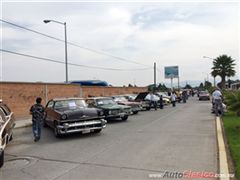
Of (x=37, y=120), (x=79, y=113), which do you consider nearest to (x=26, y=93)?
(x=37, y=120)

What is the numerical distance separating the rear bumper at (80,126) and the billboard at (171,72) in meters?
70.5

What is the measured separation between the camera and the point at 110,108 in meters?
18.3

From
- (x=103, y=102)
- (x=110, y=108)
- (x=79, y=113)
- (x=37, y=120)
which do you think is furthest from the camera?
(x=103, y=102)

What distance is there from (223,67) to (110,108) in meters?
54.9

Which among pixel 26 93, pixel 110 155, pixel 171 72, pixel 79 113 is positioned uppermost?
pixel 171 72

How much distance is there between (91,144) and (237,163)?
16.6 ft

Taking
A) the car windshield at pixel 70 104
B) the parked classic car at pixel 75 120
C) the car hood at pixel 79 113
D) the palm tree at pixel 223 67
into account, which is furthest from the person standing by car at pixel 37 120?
the palm tree at pixel 223 67

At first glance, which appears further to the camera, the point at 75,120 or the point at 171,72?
the point at 171,72

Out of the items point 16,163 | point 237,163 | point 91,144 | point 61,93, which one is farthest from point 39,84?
point 237,163

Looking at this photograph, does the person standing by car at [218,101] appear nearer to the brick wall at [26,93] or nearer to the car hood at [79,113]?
the car hood at [79,113]

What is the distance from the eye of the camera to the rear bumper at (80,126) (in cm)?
1238

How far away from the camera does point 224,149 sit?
9250mm

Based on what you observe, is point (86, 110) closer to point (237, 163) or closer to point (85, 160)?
point (85, 160)

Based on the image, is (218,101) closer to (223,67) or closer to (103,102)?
(103,102)
